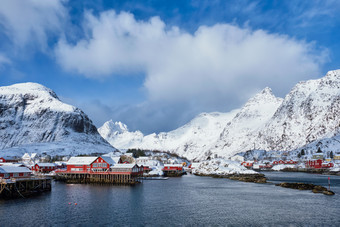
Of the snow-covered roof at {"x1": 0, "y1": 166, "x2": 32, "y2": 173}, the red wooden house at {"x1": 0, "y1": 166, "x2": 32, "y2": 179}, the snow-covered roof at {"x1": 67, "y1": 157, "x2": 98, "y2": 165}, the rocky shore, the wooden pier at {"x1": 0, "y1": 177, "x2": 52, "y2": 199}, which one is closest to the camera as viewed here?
the wooden pier at {"x1": 0, "y1": 177, "x2": 52, "y2": 199}

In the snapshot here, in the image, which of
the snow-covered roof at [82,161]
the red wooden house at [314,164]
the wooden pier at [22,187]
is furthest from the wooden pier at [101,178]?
the red wooden house at [314,164]

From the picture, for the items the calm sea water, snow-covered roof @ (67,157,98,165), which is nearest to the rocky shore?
the calm sea water

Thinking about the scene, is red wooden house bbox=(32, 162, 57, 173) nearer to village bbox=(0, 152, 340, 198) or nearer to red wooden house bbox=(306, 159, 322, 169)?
village bbox=(0, 152, 340, 198)

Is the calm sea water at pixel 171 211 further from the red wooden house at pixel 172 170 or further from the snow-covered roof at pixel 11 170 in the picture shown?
the red wooden house at pixel 172 170

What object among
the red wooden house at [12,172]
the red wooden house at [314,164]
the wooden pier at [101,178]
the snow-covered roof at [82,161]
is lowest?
the red wooden house at [314,164]

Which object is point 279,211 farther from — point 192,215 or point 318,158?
point 318,158

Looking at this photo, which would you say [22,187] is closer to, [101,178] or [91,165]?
[101,178]

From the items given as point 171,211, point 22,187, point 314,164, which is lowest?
point 314,164

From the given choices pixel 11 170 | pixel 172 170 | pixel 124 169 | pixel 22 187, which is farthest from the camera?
pixel 172 170

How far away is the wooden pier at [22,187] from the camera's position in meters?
60.9

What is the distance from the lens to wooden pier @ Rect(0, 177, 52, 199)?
60.9 meters

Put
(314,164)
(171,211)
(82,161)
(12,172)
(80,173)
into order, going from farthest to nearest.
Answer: (314,164)
(82,161)
(80,173)
(12,172)
(171,211)

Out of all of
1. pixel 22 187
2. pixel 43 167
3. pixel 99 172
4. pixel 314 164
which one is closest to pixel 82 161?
pixel 99 172

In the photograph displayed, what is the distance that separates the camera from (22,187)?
67125mm
